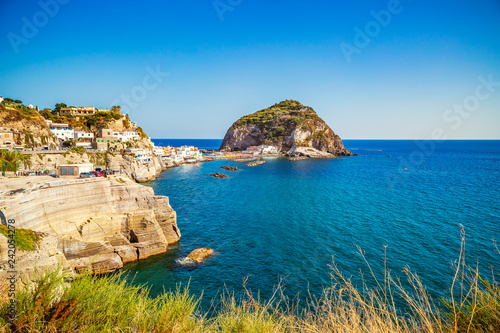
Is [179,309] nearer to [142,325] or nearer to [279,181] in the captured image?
[142,325]

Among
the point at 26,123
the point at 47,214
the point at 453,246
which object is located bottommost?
the point at 453,246

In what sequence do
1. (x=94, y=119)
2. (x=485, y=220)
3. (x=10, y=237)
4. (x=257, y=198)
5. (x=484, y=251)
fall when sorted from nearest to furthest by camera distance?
(x=10, y=237) → (x=484, y=251) → (x=485, y=220) → (x=257, y=198) → (x=94, y=119)

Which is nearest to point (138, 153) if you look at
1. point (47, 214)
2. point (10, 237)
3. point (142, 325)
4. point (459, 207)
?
point (47, 214)

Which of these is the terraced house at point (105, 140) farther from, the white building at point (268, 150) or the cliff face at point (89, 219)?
the white building at point (268, 150)

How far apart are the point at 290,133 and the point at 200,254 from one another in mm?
116142

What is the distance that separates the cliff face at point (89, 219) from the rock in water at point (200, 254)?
111 inches

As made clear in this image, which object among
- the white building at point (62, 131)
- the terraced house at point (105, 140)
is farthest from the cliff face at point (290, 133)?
the white building at point (62, 131)

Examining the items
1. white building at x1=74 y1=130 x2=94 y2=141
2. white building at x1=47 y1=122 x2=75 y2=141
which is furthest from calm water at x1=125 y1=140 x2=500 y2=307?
white building at x1=47 y1=122 x2=75 y2=141

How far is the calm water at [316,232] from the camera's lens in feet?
58.2

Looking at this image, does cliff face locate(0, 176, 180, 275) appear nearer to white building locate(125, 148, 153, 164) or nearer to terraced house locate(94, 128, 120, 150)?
terraced house locate(94, 128, 120, 150)

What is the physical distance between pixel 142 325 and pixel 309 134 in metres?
127

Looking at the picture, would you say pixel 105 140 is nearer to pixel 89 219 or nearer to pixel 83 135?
pixel 83 135

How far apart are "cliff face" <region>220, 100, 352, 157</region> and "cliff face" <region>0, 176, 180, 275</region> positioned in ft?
327

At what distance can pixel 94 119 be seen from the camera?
6150cm
